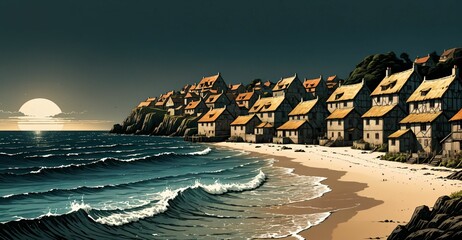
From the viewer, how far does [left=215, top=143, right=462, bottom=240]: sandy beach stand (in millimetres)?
19141

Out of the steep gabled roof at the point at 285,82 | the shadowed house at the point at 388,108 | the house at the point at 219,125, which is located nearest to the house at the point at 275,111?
the house at the point at 219,125

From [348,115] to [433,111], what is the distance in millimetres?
21889

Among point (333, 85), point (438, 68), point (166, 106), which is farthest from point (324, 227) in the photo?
point (166, 106)

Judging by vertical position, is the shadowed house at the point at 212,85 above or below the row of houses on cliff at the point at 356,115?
above

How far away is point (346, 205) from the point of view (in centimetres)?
2492

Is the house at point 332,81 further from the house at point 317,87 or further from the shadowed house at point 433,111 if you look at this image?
the shadowed house at point 433,111

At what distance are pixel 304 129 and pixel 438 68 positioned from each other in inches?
1448

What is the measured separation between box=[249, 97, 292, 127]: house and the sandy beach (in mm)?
53744

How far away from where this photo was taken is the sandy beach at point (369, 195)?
62.8 ft

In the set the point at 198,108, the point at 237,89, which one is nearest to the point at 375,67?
the point at 198,108

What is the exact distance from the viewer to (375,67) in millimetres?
108188

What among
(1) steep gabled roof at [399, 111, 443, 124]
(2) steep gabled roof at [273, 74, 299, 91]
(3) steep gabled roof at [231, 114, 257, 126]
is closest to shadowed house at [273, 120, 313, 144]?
(3) steep gabled roof at [231, 114, 257, 126]

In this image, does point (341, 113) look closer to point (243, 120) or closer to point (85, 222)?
point (243, 120)

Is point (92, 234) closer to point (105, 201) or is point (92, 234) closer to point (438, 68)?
point (105, 201)
